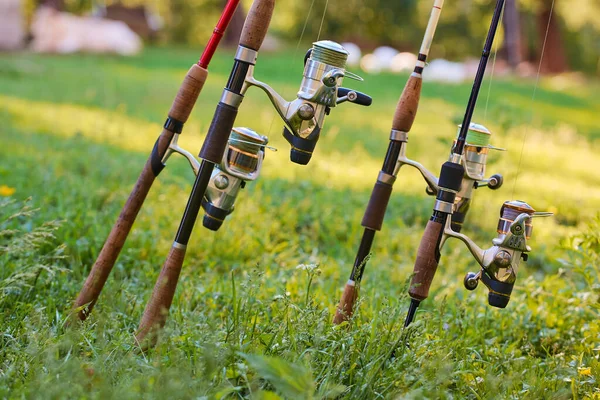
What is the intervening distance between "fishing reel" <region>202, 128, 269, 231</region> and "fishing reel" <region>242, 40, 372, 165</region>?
0.43 ft

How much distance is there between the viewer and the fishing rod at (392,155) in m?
2.52

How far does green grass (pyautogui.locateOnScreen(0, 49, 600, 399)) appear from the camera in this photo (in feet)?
7.35

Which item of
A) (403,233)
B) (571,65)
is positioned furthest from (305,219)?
(571,65)

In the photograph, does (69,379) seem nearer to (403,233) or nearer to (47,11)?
(403,233)

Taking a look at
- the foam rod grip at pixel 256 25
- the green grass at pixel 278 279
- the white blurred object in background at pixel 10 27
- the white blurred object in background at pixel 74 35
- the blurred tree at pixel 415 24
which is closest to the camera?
the green grass at pixel 278 279

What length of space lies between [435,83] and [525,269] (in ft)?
38.8

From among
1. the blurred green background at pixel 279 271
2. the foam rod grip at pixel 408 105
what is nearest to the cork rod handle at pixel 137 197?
the blurred green background at pixel 279 271

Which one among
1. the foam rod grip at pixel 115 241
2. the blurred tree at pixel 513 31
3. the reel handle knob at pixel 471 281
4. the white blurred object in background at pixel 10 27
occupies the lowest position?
the foam rod grip at pixel 115 241

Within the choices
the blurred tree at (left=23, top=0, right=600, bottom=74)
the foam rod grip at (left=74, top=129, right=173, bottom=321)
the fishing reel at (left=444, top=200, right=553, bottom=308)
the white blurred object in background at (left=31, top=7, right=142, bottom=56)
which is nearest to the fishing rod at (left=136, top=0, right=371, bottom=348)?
the foam rod grip at (left=74, top=129, right=173, bottom=321)

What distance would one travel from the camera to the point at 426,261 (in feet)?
8.38

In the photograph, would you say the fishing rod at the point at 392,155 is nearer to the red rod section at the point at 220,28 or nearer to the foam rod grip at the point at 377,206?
the foam rod grip at the point at 377,206

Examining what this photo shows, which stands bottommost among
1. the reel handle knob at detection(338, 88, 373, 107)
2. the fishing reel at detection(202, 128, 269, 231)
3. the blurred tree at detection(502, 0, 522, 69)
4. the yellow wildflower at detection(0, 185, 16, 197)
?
the yellow wildflower at detection(0, 185, 16, 197)

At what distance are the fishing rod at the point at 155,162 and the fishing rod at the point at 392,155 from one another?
0.63 m

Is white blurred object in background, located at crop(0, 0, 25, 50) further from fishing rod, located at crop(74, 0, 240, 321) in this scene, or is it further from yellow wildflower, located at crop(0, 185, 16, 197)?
fishing rod, located at crop(74, 0, 240, 321)
